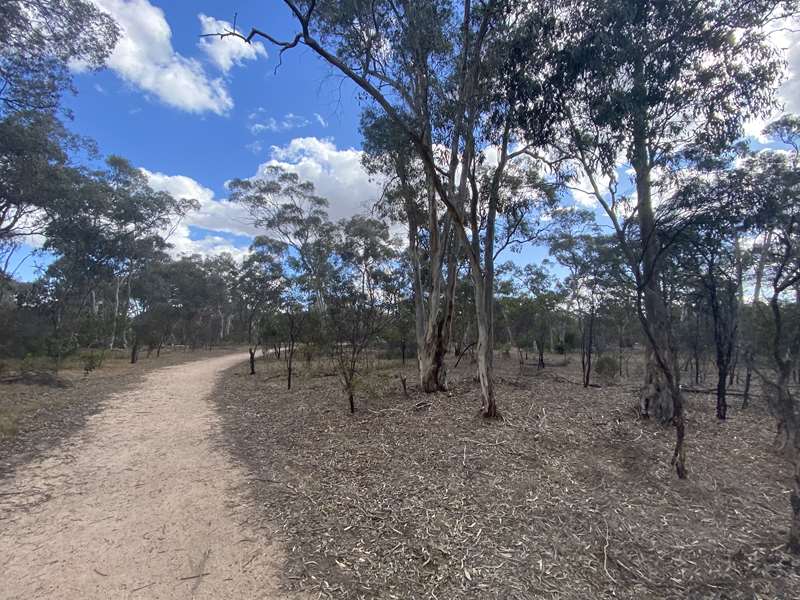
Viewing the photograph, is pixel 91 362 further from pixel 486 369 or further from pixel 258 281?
pixel 258 281

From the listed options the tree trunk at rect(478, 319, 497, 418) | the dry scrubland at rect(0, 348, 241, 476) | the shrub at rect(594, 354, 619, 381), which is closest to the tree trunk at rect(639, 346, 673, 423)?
the tree trunk at rect(478, 319, 497, 418)

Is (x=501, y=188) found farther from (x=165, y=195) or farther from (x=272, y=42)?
(x=165, y=195)

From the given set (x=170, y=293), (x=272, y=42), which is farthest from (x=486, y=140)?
(x=170, y=293)

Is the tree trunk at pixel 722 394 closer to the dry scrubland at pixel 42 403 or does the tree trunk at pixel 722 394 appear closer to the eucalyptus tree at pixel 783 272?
the eucalyptus tree at pixel 783 272

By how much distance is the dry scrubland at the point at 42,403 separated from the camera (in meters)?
5.43

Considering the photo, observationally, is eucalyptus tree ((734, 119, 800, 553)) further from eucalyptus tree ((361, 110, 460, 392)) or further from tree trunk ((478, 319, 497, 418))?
eucalyptus tree ((361, 110, 460, 392))

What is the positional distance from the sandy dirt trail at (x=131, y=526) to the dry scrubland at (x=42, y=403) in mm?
471

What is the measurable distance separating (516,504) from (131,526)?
3.60 metres

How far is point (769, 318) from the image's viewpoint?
30.6ft

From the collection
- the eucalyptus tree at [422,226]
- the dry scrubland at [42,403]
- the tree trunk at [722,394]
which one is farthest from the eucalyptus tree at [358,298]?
the tree trunk at [722,394]

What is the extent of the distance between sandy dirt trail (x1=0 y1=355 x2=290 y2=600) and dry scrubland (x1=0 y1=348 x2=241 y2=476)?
1.54ft

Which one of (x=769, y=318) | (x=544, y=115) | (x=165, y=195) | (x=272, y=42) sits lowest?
(x=769, y=318)

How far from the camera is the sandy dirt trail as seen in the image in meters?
2.73

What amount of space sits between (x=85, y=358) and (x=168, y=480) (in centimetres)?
1214
